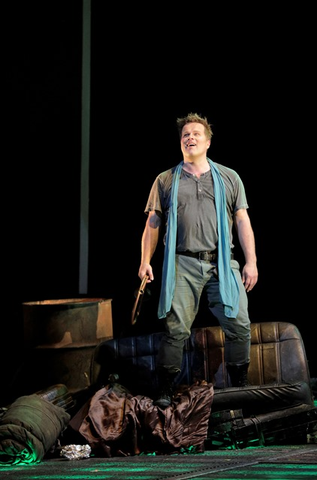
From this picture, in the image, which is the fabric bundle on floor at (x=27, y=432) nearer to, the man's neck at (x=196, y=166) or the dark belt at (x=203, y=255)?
the dark belt at (x=203, y=255)

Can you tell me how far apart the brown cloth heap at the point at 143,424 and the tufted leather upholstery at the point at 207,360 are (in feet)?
A: 1.71

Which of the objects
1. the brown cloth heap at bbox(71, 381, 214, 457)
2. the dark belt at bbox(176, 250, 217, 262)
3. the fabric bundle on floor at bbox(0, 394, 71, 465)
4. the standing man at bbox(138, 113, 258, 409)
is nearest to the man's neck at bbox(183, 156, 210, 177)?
the standing man at bbox(138, 113, 258, 409)

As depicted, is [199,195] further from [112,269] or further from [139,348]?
[112,269]

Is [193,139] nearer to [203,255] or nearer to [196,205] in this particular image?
[196,205]

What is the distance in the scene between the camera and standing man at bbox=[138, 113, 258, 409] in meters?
4.48

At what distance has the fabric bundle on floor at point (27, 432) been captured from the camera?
3871mm

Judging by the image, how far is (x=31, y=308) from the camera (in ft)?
17.6

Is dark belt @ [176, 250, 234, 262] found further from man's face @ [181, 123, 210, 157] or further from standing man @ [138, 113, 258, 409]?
man's face @ [181, 123, 210, 157]

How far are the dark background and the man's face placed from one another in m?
1.38

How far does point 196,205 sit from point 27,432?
163cm

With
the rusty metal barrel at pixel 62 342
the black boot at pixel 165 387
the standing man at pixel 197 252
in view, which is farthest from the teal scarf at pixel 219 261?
the rusty metal barrel at pixel 62 342

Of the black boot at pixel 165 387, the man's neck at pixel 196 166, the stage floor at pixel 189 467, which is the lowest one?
the stage floor at pixel 189 467

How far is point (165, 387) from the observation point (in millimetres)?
4422

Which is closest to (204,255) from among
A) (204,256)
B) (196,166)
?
(204,256)
